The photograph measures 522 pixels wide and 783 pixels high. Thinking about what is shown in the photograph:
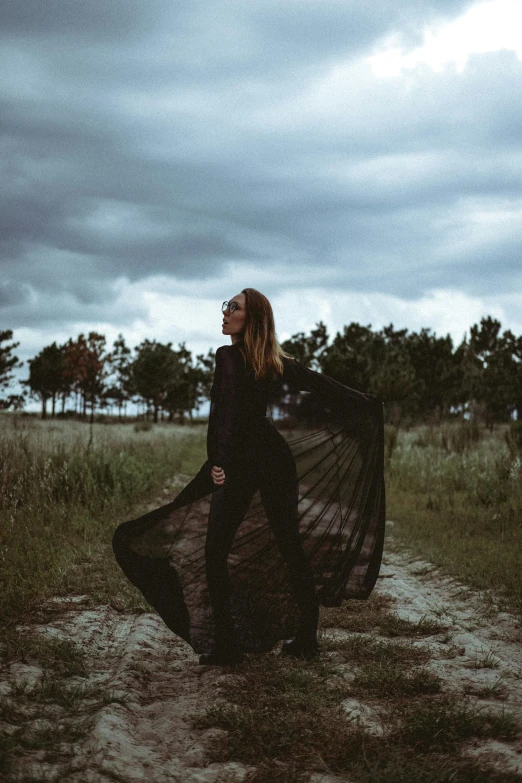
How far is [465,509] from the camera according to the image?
9266mm

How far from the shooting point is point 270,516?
12.9 ft

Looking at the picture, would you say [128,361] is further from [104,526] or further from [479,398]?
[104,526]

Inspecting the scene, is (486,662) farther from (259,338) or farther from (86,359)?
(86,359)

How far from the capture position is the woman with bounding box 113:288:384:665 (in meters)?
3.80

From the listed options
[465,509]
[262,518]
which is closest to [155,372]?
[465,509]

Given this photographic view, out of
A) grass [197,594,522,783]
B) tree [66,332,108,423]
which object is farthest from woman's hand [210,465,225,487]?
tree [66,332,108,423]

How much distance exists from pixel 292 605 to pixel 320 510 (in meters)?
0.75

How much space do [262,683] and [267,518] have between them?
1030 millimetres

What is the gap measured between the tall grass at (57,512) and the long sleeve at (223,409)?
6.69ft

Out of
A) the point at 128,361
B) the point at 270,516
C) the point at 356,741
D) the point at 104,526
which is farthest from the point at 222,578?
the point at 128,361

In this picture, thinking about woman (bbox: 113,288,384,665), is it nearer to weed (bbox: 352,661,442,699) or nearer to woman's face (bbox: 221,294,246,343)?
woman's face (bbox: 221,294,246,343)

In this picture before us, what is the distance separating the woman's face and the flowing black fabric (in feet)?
0.45

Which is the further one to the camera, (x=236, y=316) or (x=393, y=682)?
(x=236, y=316)

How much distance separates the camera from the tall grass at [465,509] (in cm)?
630
